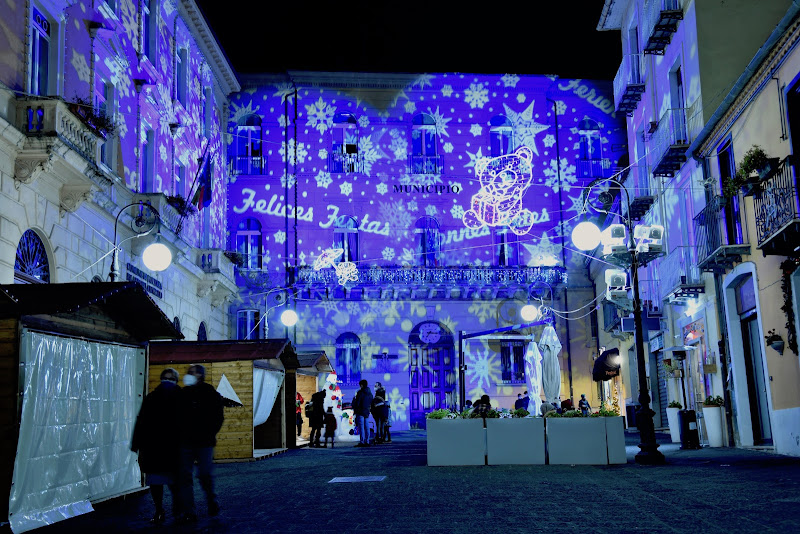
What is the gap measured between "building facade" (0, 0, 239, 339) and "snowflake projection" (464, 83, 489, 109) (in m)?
10.9

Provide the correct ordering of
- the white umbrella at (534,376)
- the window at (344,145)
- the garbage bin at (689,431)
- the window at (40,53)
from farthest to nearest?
the window at (344,145), the white umbrella at (534,376), the garbage bin at (689,431), the window at (40,53)

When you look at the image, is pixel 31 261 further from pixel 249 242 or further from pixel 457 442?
pixel 249 242

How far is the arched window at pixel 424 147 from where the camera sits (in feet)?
125

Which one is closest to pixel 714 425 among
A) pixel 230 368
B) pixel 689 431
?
pixel 689 431

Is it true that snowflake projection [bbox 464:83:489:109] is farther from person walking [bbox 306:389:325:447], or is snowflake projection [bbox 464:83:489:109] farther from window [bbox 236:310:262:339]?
person walking [bbox 306:389:325:447]

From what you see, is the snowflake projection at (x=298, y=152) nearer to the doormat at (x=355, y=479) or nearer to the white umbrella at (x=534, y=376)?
the white umbrella at (x=534, y=376)

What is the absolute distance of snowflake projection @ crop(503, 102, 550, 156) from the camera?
127ft

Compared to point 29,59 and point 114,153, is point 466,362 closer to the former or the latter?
point 114,153

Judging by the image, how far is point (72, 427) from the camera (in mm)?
10844

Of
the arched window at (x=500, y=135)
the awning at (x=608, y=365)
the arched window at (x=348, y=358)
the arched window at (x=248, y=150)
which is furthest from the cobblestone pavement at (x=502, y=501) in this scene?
the arched window at (x=500, y=135)

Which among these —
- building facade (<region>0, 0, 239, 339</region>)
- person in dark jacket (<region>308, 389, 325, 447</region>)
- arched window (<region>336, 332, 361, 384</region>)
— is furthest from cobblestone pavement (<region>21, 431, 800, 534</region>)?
arched window (<region>336, 332, 361, 384</region>)

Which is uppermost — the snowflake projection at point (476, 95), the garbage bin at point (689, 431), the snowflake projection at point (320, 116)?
the snowflake projection at point (476, 95)

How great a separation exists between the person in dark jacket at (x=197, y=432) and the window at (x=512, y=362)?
28.2 m

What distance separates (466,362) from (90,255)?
20.2 meters
